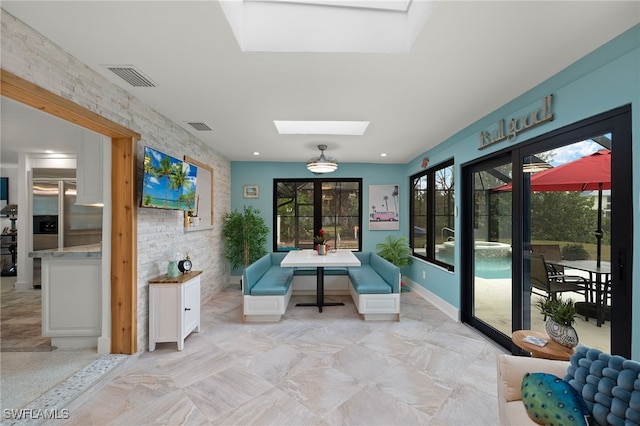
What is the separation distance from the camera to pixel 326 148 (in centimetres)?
464

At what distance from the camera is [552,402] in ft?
4.03

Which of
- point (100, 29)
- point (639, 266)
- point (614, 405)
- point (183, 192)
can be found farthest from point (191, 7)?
point (639, 266)

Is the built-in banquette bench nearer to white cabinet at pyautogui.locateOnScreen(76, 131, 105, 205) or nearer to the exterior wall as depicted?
white cabinet at pyautogui.locateOnScreen(76, 131, 105, 205)

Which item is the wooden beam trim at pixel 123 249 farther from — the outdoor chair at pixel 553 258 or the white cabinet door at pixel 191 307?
the outdoor chair at pixel 553 258

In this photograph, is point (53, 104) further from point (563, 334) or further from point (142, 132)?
point (563, 334)

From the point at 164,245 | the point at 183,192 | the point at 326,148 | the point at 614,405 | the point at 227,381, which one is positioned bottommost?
the point at 227,381

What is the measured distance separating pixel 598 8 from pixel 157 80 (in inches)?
119

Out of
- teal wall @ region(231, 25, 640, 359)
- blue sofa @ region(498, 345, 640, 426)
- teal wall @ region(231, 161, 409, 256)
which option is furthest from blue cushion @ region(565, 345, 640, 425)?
teal wall @ region(231, 161, 409, 256)

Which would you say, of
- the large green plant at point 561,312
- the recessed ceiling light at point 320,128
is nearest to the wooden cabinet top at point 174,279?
the recessed ceiling light at point 320,128

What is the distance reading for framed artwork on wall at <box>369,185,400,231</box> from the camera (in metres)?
5.91

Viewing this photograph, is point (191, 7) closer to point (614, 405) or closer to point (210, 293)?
point (614, 405)

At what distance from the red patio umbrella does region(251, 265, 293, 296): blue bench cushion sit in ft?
10.1

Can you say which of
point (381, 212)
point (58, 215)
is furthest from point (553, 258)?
point (58, 215)

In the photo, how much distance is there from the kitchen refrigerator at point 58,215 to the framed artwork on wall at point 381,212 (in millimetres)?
5202
